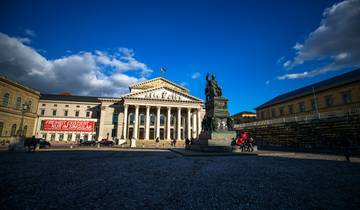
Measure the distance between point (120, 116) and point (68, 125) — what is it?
1410 cm

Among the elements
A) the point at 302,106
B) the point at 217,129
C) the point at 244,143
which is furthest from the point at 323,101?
the point at 217,129

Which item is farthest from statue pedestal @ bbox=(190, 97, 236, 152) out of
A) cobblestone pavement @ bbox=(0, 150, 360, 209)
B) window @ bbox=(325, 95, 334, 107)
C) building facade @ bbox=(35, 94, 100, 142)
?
building facade @ bbox=(35, 94, 100, 142)

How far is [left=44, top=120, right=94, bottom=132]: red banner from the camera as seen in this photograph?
152 ft

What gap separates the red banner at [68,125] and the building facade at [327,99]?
52.8 metres

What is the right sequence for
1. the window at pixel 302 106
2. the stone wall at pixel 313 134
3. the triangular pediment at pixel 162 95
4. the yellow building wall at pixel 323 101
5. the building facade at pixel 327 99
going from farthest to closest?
the triangular pediment at pixel 162 95 → the window at pixel 302 106 → the building facade at pixel 327 99 → the yellow building wall at pixel 323 101 → the stone wall at pixel 313 134

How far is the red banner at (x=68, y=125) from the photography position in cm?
4631

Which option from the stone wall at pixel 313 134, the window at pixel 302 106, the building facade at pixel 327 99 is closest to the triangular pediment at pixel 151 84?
the building facade at pixel 327 99

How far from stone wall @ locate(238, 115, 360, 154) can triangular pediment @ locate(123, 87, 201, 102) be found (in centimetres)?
2494

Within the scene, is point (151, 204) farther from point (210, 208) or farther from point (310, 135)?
point (310, 135)

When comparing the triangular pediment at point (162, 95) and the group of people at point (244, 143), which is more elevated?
the triangular pediment at point (162, 95)

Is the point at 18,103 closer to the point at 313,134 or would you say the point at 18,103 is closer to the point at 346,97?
the point at 313,134

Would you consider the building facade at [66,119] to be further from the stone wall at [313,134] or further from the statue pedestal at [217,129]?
the stone wall at [313,134]

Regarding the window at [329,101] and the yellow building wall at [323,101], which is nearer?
the yellow building wall at [323,101]

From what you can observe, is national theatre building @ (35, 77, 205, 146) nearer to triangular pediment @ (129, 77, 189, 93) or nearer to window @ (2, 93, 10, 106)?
triangular pediment @ (129, 77, 189, 93)
